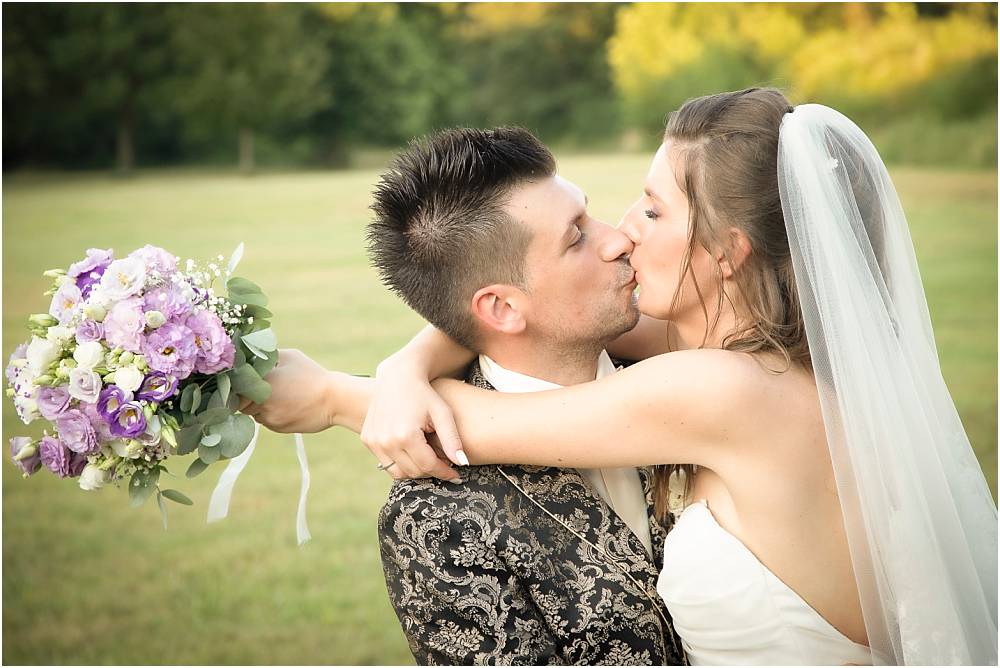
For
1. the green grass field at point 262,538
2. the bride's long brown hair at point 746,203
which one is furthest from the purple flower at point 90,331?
the green grass field at point 262,538

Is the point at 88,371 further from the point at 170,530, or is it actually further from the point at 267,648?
the point at 170,530

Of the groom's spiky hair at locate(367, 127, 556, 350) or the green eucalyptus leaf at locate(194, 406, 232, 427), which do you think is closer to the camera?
the green eucalyptus leaf at locate(194, 406, 232, 427)

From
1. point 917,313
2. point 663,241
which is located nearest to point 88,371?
point 663,241

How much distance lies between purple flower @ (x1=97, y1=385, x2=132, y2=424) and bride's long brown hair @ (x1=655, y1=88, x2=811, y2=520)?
4.79 ft

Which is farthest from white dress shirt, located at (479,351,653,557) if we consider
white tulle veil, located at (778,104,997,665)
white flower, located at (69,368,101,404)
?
white flower, located at (69,368,101,404)

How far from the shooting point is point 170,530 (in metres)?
8.05

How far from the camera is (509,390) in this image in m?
→ 3.04

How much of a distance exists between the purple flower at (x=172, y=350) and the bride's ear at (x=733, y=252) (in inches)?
54.7

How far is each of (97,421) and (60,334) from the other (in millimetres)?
242

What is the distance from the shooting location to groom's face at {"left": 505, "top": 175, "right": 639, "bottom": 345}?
9.64 ft

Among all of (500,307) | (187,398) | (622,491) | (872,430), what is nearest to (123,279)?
(187,398)

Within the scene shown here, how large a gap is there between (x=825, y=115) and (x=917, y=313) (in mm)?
628

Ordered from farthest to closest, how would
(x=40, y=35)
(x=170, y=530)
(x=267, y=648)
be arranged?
(x=40, y=35) → (x=170, y=530) → (x=267, y=648)

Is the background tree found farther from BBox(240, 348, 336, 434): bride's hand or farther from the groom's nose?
the groom's nose
